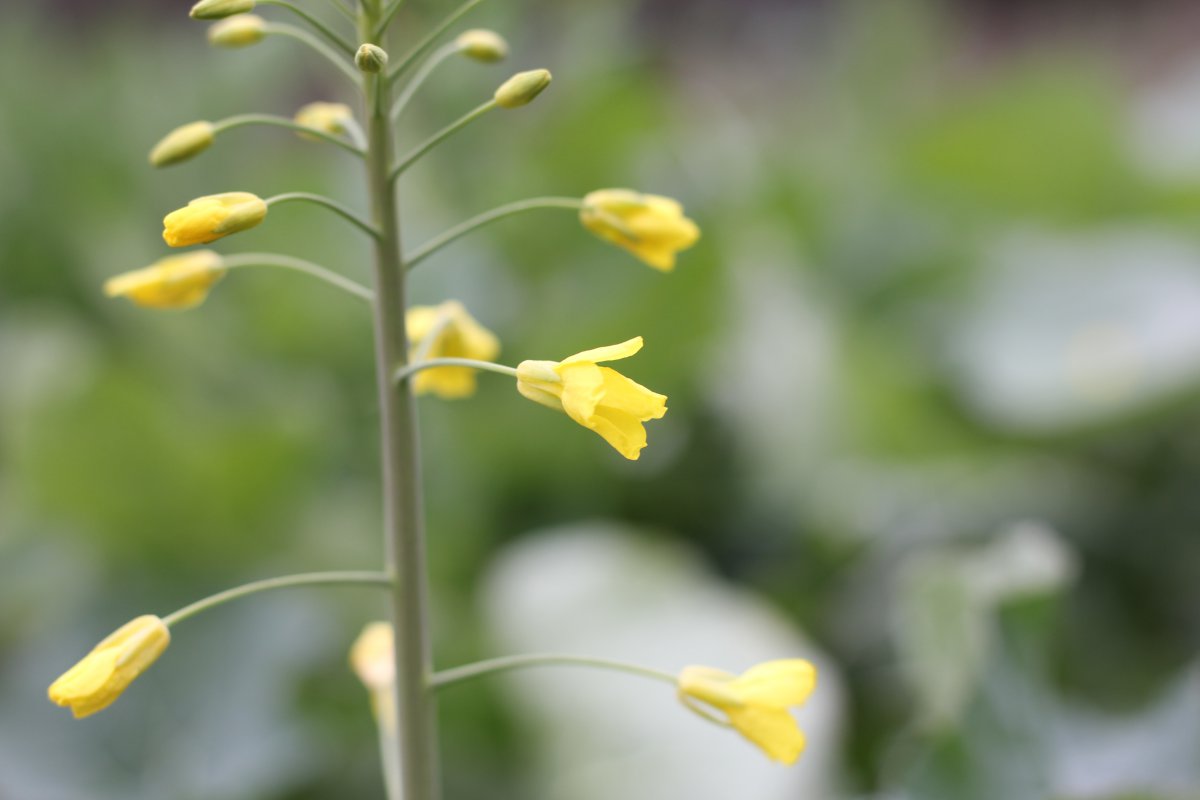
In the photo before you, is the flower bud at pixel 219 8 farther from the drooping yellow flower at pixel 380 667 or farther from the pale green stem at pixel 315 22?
the drooping yellow flower at pixel 380 667

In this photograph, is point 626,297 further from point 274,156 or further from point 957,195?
point 274,156

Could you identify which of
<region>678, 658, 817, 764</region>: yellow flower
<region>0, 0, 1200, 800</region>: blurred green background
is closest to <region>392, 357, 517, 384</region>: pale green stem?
<region>678, 658, 817, 764</region>: yellow flower

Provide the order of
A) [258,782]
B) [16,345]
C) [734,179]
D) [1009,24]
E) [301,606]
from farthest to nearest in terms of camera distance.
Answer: [1009,24]
[734,179]
[16,345]
[301,606]
[258,782]

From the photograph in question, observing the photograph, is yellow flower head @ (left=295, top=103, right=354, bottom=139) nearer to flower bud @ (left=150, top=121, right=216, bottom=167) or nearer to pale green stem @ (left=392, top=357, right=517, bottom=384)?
flower bud @ (left=150, top=121, right=216, bottom=167)

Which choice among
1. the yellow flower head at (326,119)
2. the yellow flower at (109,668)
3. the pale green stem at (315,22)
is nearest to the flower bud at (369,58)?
the pale green stem at (315,22)

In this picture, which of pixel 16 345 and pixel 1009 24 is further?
pixel 1009 24

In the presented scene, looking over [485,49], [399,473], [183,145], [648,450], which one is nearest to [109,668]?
[399,473]

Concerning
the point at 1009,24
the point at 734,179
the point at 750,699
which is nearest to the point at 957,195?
the point at 734,179
